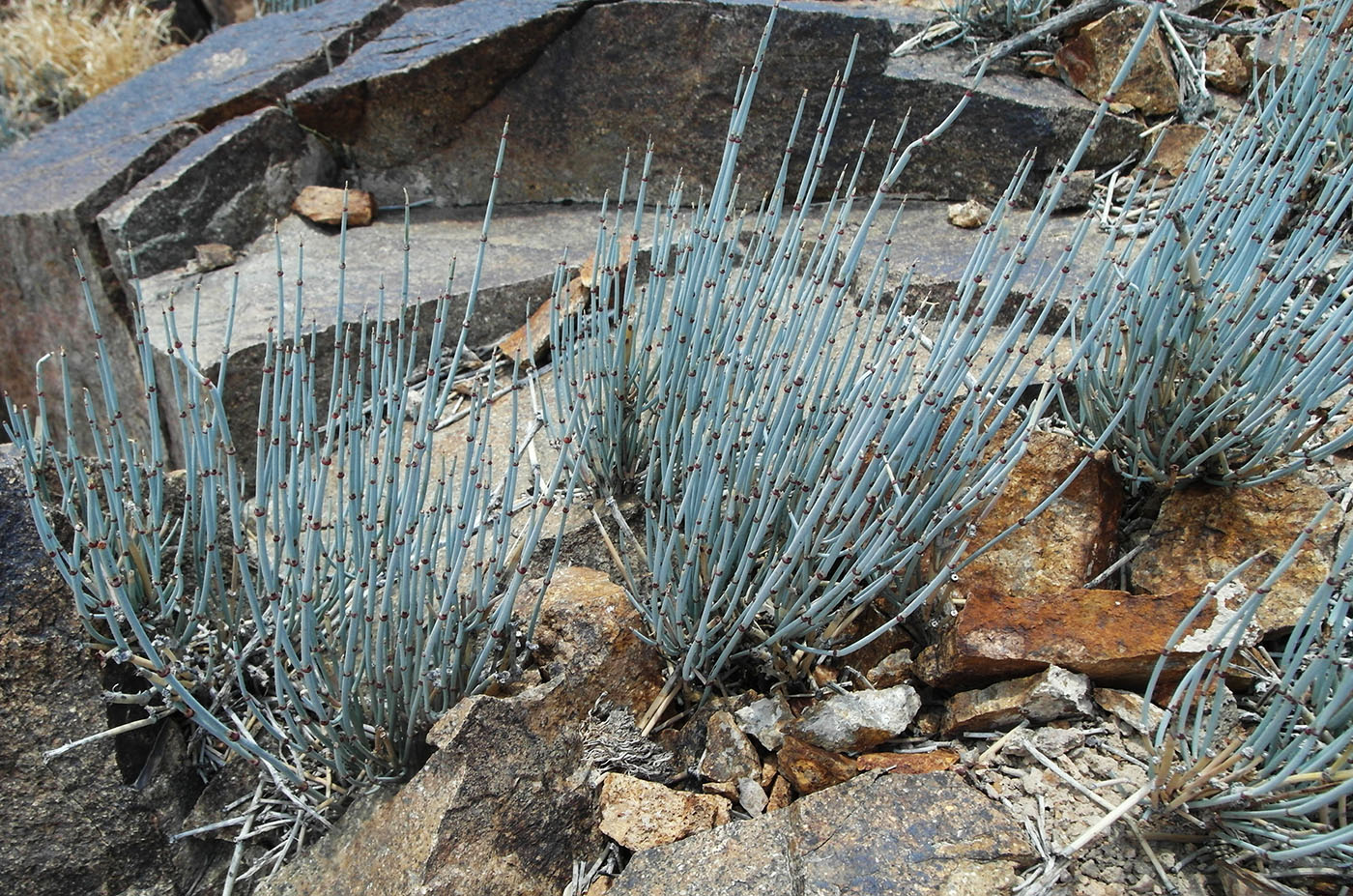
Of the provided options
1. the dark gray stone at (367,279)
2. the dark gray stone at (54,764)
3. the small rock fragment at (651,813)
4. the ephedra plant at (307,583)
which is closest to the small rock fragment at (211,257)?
the dark gray stone at (367,279)

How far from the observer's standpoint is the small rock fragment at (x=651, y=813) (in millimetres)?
1525

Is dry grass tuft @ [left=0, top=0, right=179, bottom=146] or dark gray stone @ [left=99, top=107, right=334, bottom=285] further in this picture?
dry grass tuft @ [left=0, top=0, right=179, bottom=146]

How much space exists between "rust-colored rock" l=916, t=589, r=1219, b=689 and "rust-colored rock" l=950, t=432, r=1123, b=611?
0.11m

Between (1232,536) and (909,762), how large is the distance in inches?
28.3

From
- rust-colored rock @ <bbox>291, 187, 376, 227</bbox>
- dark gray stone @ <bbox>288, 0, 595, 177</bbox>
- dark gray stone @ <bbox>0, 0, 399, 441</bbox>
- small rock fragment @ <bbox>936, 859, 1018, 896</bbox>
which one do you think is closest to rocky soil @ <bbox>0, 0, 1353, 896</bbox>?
small rock fragment @ <bbox>936, 859, 1018, 896</bbox>

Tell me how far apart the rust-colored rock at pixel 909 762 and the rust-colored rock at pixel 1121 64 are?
2161 millimetres

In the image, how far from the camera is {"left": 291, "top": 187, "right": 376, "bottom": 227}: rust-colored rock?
10.9 ft

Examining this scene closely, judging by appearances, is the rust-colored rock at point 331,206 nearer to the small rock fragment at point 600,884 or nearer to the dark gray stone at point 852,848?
the small rock fragment at point 600,884

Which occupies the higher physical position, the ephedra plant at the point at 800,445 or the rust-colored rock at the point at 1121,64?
the rust-colored rock at the point at 1121,64

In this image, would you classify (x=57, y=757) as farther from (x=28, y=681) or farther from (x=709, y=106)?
(x=709, y=106)

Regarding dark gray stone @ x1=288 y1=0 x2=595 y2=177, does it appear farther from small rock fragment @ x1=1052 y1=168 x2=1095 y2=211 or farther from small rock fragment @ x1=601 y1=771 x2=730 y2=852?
small rock fragment @ x1=601 y1=771 x2=730 y2=852

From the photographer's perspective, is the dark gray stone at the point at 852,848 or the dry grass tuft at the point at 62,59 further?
the dry grass tuft at the point at 62,59

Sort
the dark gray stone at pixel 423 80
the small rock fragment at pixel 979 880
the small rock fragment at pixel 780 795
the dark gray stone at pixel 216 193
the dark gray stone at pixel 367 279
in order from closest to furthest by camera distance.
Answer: the small rock fragment at pixel 979 880 → the small rock fragment at pixel 780 795 → the dark gray stone at pixel 367 279 → the dark gray stone at pixel 216 193 → the dark gray stone at pixel 423 80

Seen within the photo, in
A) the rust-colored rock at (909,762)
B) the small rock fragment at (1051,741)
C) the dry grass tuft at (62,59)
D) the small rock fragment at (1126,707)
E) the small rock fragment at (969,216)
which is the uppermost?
the small rock fragment at (969,216)
